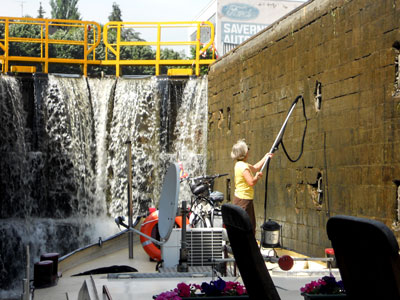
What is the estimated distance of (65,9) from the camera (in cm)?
6788

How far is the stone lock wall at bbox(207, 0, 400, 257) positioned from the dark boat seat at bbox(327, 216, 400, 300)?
5119 mm

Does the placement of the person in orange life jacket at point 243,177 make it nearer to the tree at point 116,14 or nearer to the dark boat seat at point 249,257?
the dark boat seat at point 249,257

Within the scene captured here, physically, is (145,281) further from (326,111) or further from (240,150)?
(326,111)

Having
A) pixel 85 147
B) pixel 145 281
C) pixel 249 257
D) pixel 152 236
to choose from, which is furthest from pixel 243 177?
pixel 85 147

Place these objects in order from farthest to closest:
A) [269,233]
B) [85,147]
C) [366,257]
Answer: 1. [85,147]
2. [269,233]
3. [366,257]

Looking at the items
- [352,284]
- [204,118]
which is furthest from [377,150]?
[204,118]

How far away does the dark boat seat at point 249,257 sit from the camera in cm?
210

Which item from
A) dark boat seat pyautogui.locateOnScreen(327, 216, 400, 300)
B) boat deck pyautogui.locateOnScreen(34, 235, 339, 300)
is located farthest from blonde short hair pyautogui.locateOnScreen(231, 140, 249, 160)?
dark boat seat pyautogui.locateOnScreen(327, 216, 400, 300)

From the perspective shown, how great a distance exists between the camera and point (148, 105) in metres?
16.0

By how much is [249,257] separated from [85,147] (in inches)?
559

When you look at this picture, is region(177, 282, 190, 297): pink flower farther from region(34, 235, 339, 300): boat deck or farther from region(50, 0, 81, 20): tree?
region(50, 0, 81, 20): tree

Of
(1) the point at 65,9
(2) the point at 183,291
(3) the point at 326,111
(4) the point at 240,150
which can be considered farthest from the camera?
(1) the point at 65,9

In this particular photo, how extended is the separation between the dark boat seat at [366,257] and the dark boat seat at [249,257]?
362 millimetres

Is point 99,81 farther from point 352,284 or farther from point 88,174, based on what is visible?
point 352,284
